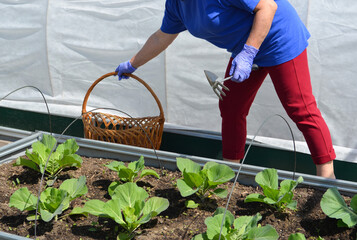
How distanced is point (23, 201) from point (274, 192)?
0.86 m

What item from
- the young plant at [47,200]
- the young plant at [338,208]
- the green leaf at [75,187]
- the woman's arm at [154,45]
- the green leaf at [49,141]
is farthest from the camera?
the woman's arm at [154,45]

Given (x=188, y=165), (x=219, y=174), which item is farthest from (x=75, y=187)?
(x=219, y=174)

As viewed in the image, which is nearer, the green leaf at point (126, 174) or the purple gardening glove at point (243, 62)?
the green leaf at point (126, 174)

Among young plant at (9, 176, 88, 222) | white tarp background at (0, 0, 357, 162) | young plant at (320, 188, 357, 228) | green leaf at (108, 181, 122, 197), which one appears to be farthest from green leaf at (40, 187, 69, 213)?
white tarp background at (0, 0, 357, 162)

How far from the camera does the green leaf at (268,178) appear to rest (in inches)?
68.1

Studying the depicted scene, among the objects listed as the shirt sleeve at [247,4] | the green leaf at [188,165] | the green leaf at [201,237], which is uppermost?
the shirt sleeve at [247,4]

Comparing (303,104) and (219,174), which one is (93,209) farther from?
(303,104)

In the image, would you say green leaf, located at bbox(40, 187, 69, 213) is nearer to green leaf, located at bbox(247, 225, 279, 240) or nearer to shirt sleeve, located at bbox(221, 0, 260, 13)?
green leaf, located at bbox(247, 225, 279, 240)

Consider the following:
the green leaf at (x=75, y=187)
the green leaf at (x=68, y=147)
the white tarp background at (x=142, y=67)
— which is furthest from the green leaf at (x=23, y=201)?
the white tarp background at (x=142, y=67)

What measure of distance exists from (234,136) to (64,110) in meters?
1.38

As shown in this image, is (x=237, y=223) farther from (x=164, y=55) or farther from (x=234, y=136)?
(x=164, y=55)

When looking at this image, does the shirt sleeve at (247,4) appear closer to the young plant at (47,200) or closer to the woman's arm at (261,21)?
the woman's arm at (261,21)

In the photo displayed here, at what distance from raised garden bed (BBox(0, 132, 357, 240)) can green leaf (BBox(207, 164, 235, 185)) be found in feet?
0.30

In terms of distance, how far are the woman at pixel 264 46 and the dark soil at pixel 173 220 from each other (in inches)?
16.1
